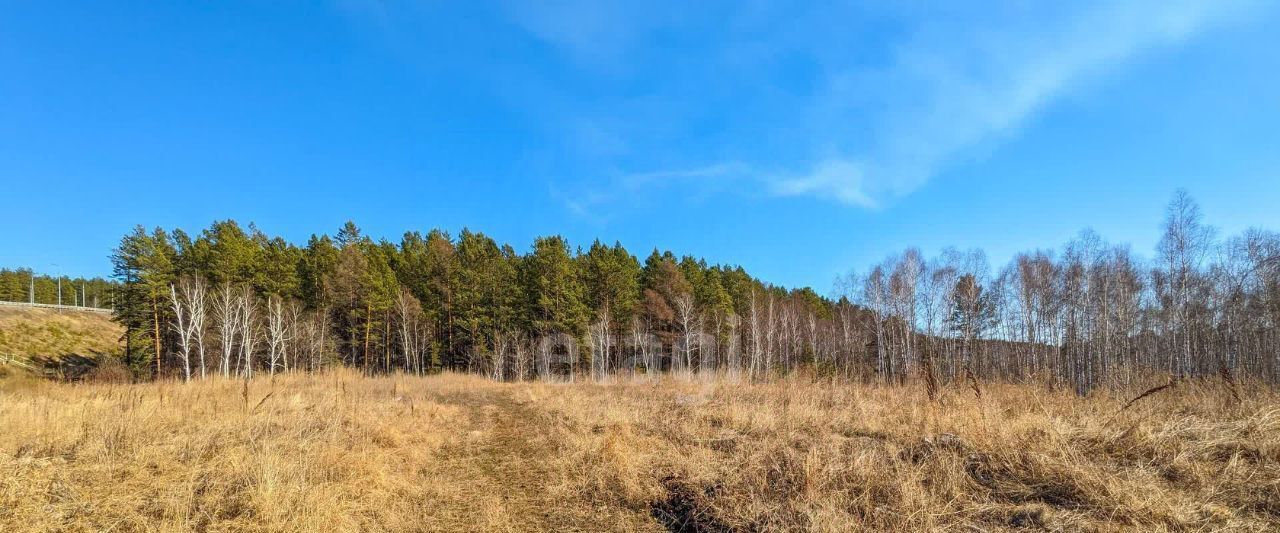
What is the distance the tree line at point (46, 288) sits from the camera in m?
80.6

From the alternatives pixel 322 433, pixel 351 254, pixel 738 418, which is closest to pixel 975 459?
pixel 738 418

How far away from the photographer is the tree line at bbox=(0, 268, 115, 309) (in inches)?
3173

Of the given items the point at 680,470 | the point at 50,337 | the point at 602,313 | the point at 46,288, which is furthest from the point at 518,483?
the point at 46,288

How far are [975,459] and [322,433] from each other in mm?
7874

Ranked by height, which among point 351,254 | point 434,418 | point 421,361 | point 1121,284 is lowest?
point 421,361

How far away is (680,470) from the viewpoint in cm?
523

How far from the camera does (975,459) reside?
464 cm

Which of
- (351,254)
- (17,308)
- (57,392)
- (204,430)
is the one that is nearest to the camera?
(204,430)

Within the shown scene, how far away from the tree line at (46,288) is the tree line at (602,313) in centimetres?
7165

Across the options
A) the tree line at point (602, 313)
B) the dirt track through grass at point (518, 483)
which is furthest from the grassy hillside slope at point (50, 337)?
the dirt track through grass at point (518, 483)

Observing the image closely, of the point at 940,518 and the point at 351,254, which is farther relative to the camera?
the point at 351,254

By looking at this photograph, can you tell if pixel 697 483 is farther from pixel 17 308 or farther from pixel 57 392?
pixel 17 308

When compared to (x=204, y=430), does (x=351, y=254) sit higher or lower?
higher

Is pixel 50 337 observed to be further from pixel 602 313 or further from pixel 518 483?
pixel 518 483
